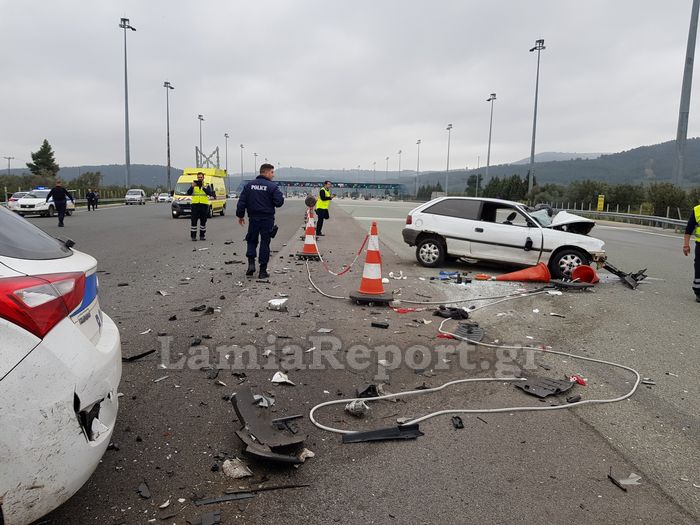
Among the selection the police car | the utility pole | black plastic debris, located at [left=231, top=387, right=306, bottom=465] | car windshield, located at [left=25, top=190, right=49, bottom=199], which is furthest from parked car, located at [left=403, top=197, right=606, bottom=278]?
the utility pole

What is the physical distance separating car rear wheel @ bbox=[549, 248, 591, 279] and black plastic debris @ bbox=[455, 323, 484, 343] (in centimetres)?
431

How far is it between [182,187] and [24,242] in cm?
2562

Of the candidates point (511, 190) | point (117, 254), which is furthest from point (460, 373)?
point (511, 190)

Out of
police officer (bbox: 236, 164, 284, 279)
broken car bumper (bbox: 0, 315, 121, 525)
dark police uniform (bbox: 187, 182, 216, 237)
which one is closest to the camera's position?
broken car bumper (bbox: 0, 315, 121, 525)

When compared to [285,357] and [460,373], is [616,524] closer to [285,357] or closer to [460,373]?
[460,373]

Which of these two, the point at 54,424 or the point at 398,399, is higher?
the point at 54,424

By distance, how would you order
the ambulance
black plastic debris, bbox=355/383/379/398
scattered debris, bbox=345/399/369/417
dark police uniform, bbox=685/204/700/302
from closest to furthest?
scattered debris, bbox=345/399/369/417 → black plastic debris, bbox=355/383/379/398 → dark police uniform, bbox=685/204/700/302 → the ambulance

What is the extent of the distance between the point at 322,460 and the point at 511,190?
8581 centimetres

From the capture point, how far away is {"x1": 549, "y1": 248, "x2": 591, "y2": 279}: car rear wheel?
31.5ft

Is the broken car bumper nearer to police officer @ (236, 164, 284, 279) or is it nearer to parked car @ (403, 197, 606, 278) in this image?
police officer @ (236, 164, 284, 279)

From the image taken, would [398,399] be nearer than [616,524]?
No

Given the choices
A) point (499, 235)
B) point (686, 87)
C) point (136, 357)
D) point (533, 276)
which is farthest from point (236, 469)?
point (686, 87)

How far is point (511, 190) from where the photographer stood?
83.6 metres

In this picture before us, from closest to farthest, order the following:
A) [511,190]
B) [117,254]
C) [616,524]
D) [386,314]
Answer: [616,524] < [386,314] < [117,254] < [511,190]
